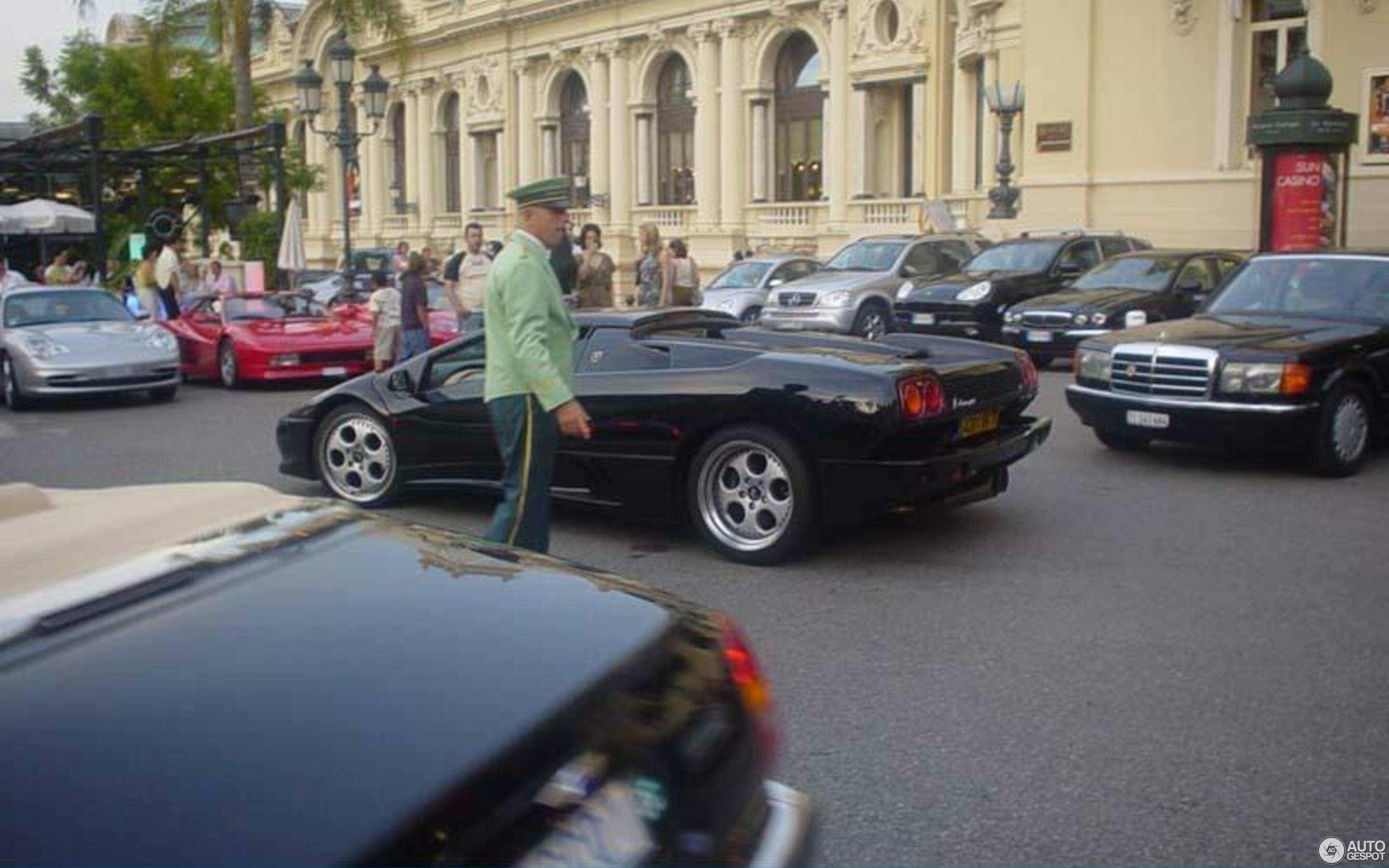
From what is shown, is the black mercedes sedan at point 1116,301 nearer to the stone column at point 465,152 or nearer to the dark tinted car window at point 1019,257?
the dark tinted car window at point 1019,257

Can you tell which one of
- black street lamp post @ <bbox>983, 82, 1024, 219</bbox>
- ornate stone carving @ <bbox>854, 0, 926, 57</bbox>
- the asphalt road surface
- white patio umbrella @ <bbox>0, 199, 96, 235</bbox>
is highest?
ornate stone carving @ <bbox>854, 0, 926, 57</bbox>

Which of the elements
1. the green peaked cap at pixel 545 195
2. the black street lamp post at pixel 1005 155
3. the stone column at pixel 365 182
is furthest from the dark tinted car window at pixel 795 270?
the stone column at pixel 365 182

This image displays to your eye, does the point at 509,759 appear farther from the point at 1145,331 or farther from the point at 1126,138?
the point at 1126,138

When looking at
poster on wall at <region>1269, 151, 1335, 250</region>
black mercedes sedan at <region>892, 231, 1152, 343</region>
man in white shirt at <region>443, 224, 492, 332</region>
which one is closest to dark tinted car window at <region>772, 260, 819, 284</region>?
black mercedes sedan at <region>892, 231, 1152, 343</region>

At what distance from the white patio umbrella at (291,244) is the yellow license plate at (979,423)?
1919 centimetres

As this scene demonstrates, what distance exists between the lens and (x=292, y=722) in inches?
86.7

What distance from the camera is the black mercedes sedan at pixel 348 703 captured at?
6.59 ft

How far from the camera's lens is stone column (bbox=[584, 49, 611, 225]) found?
45.7m

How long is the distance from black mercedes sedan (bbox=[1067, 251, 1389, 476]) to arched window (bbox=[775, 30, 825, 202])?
28.9 metres

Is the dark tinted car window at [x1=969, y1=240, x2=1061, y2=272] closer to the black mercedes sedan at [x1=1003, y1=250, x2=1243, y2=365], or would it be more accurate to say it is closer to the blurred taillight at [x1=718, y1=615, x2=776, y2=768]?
the black mercedes sedan at [x1=1003, y1=250, x2=1243, y2=365]

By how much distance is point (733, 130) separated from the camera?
40781 millimetres

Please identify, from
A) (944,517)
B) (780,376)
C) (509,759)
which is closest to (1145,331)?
(944,517)

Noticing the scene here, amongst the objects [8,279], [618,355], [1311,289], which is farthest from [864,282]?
[8,279]

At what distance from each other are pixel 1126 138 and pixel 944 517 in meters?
20.9
